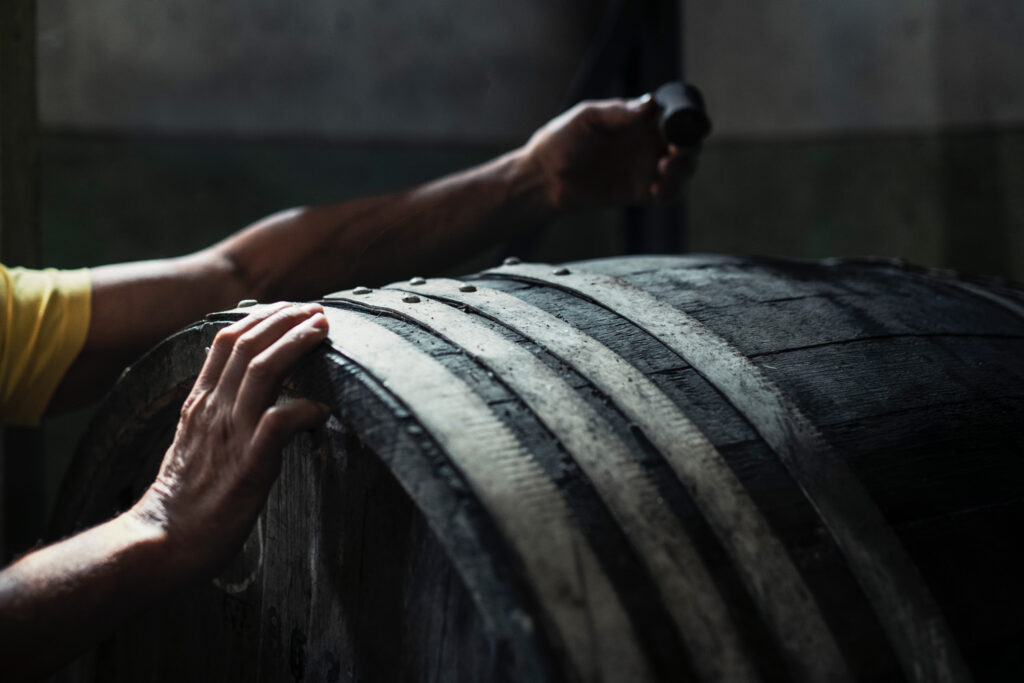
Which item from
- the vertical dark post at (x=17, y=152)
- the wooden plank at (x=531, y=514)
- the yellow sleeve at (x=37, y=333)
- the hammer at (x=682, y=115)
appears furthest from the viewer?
the vertical dark post at (x=17, y=152)

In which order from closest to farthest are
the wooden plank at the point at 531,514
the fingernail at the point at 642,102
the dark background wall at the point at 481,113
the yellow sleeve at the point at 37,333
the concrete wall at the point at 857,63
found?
the wooden plank at the point at 531,514 → the yellow sleeve at the point at 37,333 → the fingernail at the point at 642,102 → the concrete wall at the point at 857,63 → the dark background wall at the point at 481,113

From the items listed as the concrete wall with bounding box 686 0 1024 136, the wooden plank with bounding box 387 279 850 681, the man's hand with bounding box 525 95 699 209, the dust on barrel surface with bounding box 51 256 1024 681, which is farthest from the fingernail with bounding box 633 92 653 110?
the concrete wall with bounding box 686 0 1024 136

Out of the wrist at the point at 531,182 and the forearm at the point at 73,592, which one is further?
the wrist at the point at 531,182

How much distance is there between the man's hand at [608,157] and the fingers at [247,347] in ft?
3.73

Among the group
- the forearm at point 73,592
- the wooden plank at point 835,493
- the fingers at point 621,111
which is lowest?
the forearm at point 73,592

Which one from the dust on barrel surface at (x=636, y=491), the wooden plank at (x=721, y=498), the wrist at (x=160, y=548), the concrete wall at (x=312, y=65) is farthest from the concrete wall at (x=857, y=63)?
the wrist at (x=160, y=548)

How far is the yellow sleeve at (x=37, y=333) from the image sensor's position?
1596mm

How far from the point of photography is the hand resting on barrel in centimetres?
99

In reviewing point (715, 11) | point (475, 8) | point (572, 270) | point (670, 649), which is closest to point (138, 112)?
point (475, 8)

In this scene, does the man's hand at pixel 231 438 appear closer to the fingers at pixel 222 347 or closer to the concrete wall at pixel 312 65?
the fingers at pixel 222 347

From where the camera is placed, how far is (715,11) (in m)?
4.85

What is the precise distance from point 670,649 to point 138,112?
423cm

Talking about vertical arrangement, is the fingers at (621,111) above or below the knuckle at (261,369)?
above

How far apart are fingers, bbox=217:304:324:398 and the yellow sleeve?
75 cm
